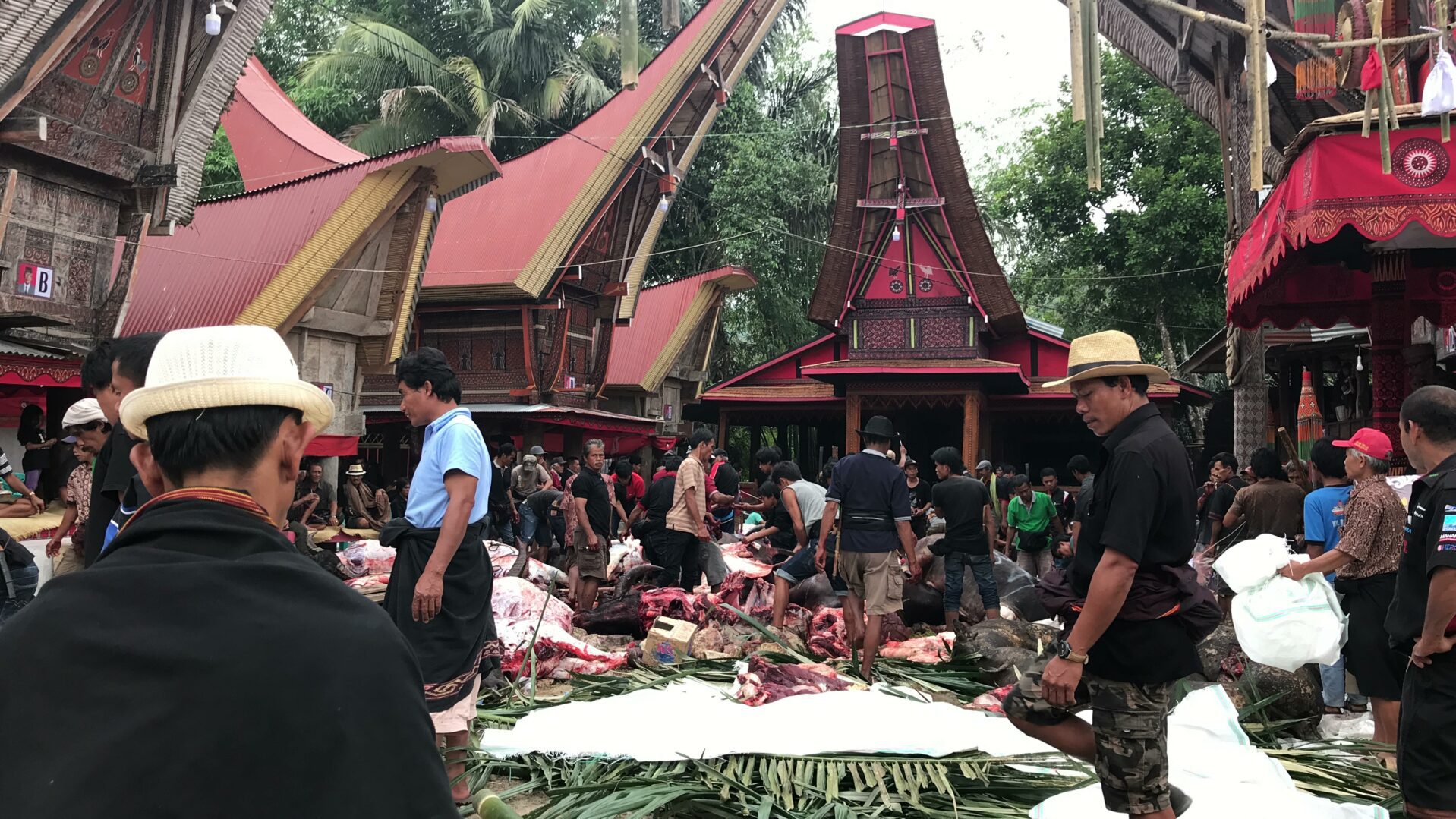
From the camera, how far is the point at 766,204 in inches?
1092

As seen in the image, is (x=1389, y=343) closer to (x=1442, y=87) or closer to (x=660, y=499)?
(x=1442, y=87)

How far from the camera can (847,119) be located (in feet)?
65.5

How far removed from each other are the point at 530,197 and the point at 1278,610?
705 inches

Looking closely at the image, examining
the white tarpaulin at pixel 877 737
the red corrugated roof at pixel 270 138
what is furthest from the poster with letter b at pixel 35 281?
the white tarpaulin at pixel 877 737

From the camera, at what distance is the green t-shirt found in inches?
474

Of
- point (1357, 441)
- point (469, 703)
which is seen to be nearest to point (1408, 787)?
point (1357, 441)

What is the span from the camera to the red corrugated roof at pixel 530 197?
65.3 ft

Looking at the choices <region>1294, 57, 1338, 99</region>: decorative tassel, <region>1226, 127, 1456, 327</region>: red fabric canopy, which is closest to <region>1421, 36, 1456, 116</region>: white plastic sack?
<region>1226, 127, 1456, 327</region>: red fabric canopy

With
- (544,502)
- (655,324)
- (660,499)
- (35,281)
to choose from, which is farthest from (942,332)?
(35,281)

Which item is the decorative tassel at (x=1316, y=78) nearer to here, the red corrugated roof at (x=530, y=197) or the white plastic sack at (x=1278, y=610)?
the white plastic sack at (x=1278, y=610)

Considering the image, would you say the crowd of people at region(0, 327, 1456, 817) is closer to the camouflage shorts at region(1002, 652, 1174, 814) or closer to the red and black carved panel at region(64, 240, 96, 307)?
the camouflage shorts at region(1002, 652, 1174, 814)

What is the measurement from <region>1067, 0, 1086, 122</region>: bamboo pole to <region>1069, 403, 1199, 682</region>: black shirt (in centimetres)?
195

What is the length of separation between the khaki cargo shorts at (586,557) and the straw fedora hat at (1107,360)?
21.9ft

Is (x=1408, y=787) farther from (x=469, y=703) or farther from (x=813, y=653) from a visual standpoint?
(x=813, y=653)
